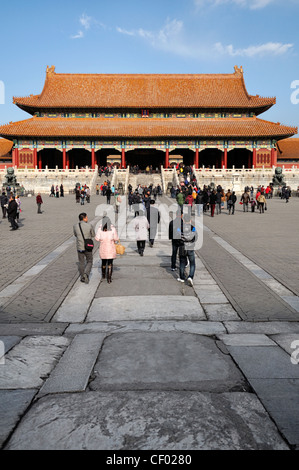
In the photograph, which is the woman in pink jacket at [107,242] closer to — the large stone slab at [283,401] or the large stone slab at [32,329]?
the large stone slab at [32,329]

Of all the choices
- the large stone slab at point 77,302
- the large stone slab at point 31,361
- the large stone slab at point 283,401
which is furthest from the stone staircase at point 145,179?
the large stone slab at point 283,401

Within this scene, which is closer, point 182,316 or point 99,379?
point 99,379

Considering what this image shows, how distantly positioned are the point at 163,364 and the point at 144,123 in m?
43.0

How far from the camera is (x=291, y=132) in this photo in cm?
4188

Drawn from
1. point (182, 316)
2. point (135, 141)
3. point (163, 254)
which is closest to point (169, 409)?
point (182, 316)

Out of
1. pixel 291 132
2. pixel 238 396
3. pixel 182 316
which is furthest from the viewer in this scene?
pixel 291 132

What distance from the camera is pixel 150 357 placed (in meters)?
4.32

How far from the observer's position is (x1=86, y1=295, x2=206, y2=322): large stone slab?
575cm

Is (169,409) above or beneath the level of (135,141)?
beneath

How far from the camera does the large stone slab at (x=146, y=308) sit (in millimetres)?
5754

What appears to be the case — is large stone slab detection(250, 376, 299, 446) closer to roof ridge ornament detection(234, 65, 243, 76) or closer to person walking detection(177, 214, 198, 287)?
person walking detection(177, 214, 198, 287)

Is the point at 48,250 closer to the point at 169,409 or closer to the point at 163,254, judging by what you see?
the point at 163,254
